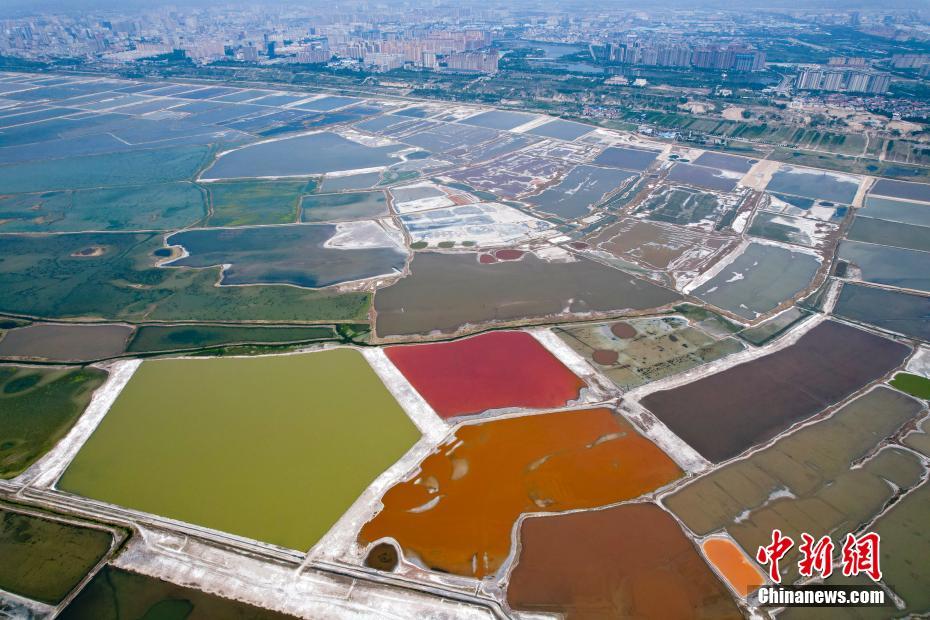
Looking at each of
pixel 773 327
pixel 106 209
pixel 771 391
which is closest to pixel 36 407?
pixel 106 209

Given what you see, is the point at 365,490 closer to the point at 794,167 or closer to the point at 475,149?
the point at 475,149

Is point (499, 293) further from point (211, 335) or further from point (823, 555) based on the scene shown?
point (823, 555)

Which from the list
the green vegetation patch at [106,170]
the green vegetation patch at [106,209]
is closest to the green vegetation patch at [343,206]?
the green vegetation patch at [106,209]

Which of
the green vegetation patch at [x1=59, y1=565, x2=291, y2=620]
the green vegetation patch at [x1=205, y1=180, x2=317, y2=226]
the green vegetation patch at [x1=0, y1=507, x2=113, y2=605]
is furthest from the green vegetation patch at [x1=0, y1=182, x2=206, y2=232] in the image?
the green vegetation patch at [x1=59, y1=565, x2=291, y2=620]

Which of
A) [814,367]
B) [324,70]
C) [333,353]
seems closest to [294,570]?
[333,353]

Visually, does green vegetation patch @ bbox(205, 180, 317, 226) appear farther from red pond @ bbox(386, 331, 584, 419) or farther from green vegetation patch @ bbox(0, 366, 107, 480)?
red pond @ bbox(386, 331, 584, 419)
